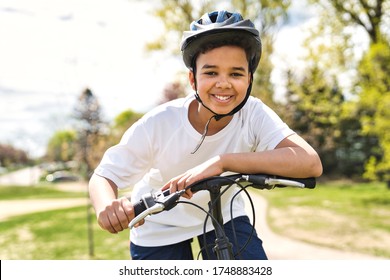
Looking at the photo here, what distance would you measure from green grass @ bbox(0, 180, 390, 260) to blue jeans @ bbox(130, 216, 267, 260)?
4773 mm

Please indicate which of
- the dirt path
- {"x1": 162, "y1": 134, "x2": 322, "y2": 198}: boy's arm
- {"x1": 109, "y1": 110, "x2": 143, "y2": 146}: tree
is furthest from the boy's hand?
{"x1": 109, "y1": 110, "x2": 143, "y2": 146}: tree

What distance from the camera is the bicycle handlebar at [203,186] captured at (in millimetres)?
1606

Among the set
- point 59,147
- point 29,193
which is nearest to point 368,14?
point 29,193

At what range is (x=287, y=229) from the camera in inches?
333

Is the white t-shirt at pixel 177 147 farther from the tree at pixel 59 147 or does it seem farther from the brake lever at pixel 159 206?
the tree at pixel 59 147

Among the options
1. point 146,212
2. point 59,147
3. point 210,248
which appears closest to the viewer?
point 146,212

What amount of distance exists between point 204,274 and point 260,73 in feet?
23.3

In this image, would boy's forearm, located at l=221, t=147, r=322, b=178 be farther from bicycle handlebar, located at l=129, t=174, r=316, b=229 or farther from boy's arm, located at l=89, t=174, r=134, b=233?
boy's arm, located at l=89, t=174, r=134, b=233

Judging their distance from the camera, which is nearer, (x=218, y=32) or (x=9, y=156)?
(x=218, y=32)

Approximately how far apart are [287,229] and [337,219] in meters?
1.60

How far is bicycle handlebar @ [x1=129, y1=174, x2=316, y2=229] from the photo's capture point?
161cm

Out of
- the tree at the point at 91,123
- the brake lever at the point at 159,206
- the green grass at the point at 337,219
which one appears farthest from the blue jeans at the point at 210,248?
the tree at the point at 91,123

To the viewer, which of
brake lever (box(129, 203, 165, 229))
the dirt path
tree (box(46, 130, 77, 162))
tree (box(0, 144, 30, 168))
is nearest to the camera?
brake lever (box(129, 203, 165, 229))

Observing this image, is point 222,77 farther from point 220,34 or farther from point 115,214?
point 115,214
